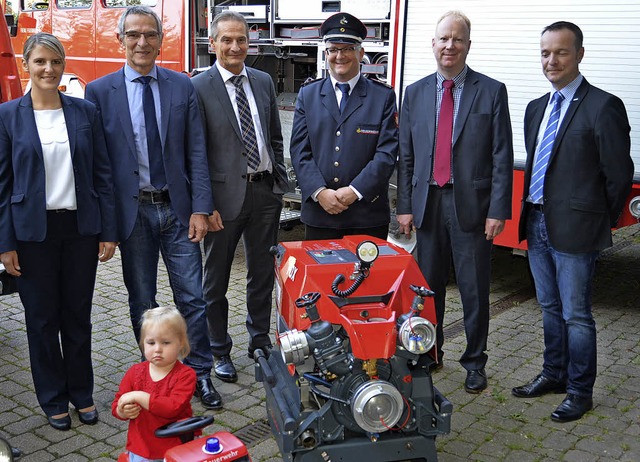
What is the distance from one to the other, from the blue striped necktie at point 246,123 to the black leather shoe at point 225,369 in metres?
1.16

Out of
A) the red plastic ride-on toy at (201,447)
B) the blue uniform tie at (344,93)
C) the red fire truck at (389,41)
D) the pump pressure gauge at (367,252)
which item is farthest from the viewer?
the red fire truck at (389,41)

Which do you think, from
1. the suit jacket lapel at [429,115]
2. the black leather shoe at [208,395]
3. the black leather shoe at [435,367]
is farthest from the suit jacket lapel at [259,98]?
the black leather shoe at [435,367]

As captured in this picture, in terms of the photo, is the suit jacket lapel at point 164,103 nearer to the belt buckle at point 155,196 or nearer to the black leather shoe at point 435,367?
the belt buckle at point 155,196

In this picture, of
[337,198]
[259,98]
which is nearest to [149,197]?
[259,98]

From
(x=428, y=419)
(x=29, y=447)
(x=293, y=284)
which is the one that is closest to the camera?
(x=428, y=419)

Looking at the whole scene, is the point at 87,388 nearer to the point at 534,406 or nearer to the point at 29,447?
the point at 29,447

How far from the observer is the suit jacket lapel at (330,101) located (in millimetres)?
4480

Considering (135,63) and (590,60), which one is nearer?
(135,63)

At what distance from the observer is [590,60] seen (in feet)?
17.5

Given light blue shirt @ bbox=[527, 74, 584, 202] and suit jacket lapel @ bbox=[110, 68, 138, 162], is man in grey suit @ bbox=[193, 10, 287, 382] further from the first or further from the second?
light blue shirt @ bbox=[527, 74, 584, 202]

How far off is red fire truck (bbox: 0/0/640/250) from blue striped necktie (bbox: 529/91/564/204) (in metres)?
1.32

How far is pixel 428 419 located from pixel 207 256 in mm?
1821

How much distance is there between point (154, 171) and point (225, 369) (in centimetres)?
129

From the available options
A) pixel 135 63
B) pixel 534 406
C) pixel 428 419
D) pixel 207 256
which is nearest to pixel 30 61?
pixel 135 63
